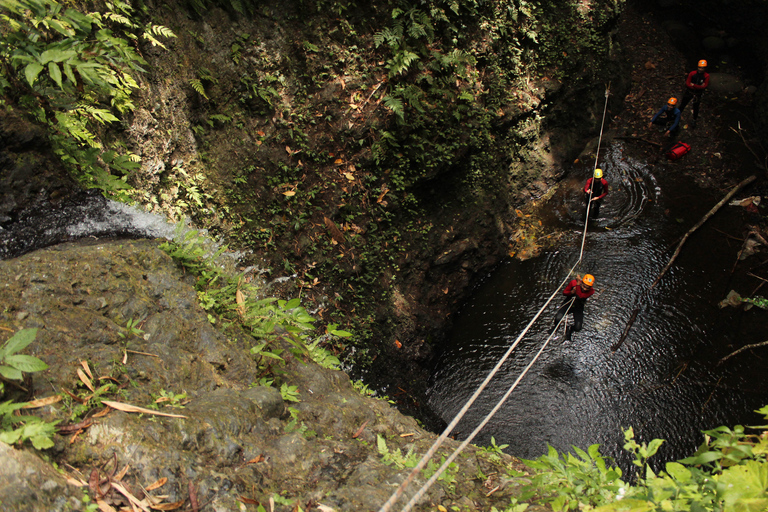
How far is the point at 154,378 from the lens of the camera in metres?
2.85

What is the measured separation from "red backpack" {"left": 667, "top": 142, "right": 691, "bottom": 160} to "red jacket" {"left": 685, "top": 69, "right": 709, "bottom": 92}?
5.02ft

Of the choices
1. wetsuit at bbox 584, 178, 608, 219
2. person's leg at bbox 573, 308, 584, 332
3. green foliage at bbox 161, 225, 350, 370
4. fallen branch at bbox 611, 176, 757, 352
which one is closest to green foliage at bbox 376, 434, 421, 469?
green foliage at bbox 161, 225, 350, 370

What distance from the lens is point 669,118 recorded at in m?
9.52

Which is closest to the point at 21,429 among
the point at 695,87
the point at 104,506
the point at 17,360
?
the point at 17,360

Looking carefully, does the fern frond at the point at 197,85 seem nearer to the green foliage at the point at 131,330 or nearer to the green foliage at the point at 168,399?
the green foliage at the point at 131,330

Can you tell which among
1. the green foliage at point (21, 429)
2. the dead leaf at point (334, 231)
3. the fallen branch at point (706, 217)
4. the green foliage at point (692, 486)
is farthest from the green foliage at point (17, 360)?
the fallen branch at point (706, 217)

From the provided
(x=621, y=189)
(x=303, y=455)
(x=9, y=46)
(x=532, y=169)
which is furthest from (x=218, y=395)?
(x=621, y=189)

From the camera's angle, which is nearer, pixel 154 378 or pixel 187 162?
pixel 154 378

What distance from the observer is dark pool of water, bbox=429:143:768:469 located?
571 centimetres

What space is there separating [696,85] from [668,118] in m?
0.97

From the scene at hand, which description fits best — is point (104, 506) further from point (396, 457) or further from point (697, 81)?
point (697, 81)

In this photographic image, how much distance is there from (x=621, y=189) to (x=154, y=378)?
9.88m

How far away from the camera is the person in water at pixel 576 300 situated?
617cm

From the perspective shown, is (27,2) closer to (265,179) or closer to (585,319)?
(265,179)
